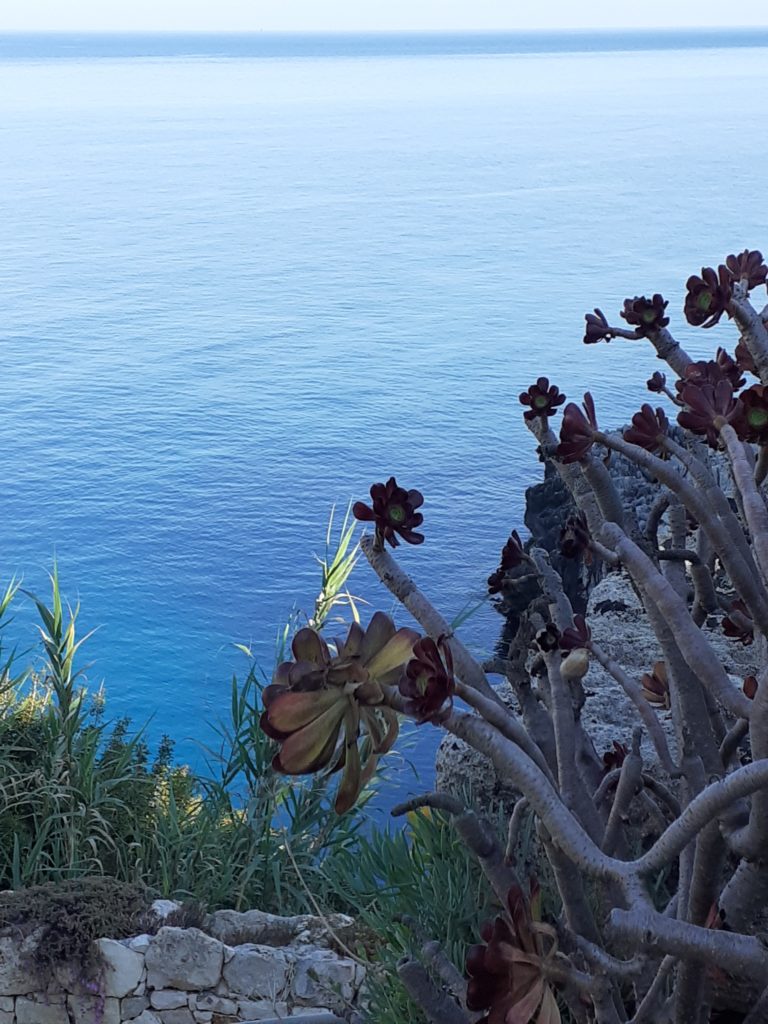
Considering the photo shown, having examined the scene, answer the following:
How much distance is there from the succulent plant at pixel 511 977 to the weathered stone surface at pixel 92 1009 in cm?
190

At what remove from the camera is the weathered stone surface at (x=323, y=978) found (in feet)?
8.35

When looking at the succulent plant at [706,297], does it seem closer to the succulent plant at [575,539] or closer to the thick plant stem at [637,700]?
the succulent plant at [575,539]

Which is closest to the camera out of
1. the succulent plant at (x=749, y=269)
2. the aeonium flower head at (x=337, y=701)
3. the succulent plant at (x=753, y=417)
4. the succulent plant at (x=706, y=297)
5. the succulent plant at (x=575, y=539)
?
the aeonium flower head at (x=337, y=701)

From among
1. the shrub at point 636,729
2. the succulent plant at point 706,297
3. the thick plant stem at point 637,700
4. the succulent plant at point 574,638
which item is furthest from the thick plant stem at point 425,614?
the succulent plant at point 706,297

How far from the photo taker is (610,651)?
9.50 ft

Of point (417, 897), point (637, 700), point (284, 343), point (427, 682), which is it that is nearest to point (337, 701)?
point (427, 682)

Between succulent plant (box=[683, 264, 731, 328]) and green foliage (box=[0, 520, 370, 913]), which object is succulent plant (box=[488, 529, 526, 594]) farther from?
green foliage (box=[0, 520, 370, 913])

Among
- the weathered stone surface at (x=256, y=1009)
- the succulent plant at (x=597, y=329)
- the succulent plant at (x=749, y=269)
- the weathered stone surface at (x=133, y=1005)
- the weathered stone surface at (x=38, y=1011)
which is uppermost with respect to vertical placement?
the succulent plant at (x=749, y=269)

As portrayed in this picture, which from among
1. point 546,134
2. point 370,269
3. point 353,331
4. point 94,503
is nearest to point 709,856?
point 94,503

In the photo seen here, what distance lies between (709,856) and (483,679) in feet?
0.88

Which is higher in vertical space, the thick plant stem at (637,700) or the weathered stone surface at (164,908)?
the weathered stone surface at (164,908)

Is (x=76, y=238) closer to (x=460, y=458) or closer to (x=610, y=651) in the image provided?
(x=460, y=458)

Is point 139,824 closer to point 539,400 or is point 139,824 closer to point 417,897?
point 417,897

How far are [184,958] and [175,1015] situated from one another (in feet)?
0.50
